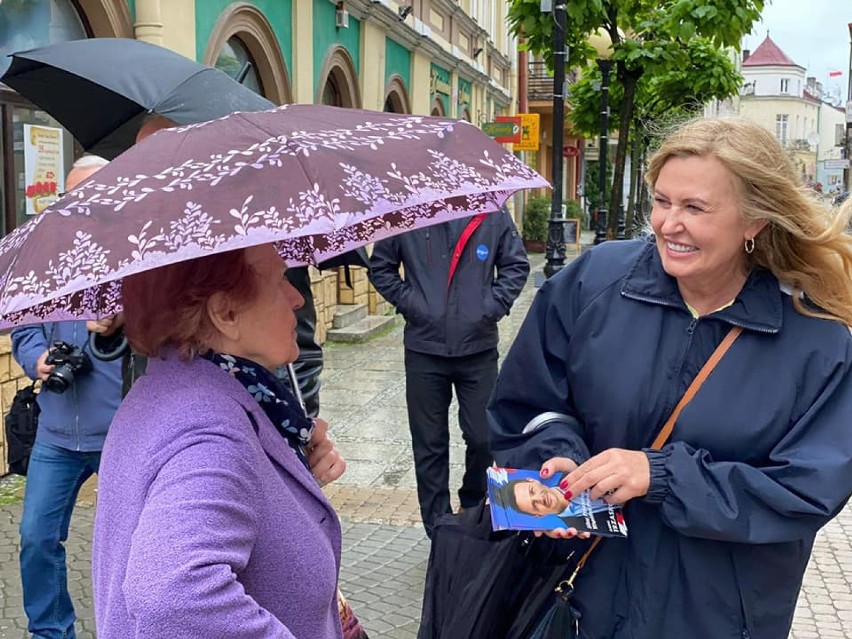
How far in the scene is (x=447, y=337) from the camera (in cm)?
471

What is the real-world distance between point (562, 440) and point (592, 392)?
0.14m

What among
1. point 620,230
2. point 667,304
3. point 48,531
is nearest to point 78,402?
point 48,531

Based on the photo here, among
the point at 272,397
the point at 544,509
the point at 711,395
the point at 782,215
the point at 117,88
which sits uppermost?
the point at 117,88

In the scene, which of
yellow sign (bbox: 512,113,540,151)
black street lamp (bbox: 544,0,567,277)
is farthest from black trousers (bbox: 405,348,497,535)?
yellow sign (bbox: 512,113,540,151)

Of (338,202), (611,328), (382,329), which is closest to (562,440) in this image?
(611,328)

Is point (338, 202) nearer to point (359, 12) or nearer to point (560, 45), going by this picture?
point (560, 45)

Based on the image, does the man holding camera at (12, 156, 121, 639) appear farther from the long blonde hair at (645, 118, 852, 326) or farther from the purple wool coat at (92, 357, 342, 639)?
the long blonde hair at (645, 118, 852, 326)

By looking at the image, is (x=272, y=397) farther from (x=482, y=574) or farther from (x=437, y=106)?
(x=437, y=106)

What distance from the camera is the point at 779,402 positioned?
1986 mm

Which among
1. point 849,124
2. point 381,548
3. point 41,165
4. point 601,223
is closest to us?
point 381,548

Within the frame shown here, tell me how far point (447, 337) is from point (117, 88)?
2352mm

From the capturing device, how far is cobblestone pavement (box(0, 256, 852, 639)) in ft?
13.9

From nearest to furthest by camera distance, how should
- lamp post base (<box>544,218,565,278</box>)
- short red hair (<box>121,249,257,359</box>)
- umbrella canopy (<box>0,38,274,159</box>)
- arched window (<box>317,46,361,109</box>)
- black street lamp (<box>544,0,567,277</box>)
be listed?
short red hair (<box>121,249,257,359</box>), umbrella canopy (<box>0,38,274,159</box>), black street lamp (<box>544,0,567,277</box>), lamp post base (<box>544,218,565,278</box>), arched window (<box>317,46,361,109</box>)

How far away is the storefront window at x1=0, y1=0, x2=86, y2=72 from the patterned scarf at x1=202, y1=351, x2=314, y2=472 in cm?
527
